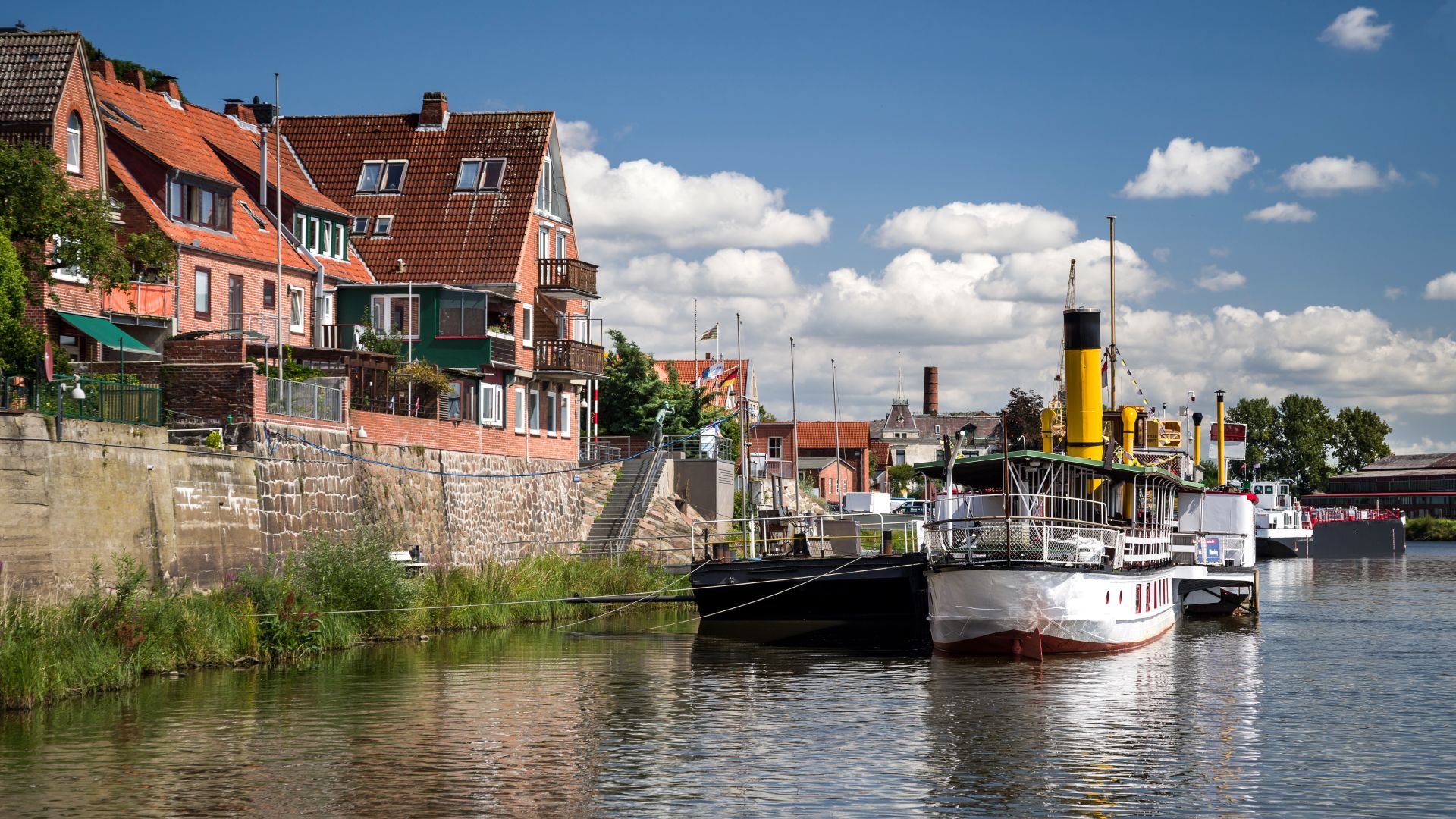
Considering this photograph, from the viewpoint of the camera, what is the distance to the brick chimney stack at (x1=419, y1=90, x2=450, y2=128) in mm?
68250

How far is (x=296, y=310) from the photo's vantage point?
186ft

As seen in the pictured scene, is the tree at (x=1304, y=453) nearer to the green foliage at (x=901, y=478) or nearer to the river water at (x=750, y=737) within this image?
the green foliage at (x=901, y=478)

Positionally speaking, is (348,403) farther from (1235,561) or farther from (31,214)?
(1235,561)

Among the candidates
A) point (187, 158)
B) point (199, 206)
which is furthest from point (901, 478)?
point (199, 206)

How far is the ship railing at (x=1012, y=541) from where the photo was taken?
35.7m

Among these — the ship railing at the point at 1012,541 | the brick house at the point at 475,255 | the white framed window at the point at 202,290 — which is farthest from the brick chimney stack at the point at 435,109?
the ship railing at the point at 1012,541

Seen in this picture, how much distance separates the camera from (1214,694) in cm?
3177

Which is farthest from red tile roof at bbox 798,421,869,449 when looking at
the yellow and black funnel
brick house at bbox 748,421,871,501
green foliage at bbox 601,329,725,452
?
the yellow and black funnel

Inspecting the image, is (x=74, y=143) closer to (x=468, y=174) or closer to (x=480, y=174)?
(x=480, y=174)

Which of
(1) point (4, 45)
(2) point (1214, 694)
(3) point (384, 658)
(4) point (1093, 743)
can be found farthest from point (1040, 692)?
(1) point (4, 45)

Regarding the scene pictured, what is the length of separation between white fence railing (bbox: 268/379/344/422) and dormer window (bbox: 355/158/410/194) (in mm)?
23720

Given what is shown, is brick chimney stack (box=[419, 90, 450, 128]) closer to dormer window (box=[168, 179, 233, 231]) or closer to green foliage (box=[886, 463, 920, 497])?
dormer window (box=[168, 179, 233, 231])

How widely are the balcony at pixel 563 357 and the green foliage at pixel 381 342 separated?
760 cm

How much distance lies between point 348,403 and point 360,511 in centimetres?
324
